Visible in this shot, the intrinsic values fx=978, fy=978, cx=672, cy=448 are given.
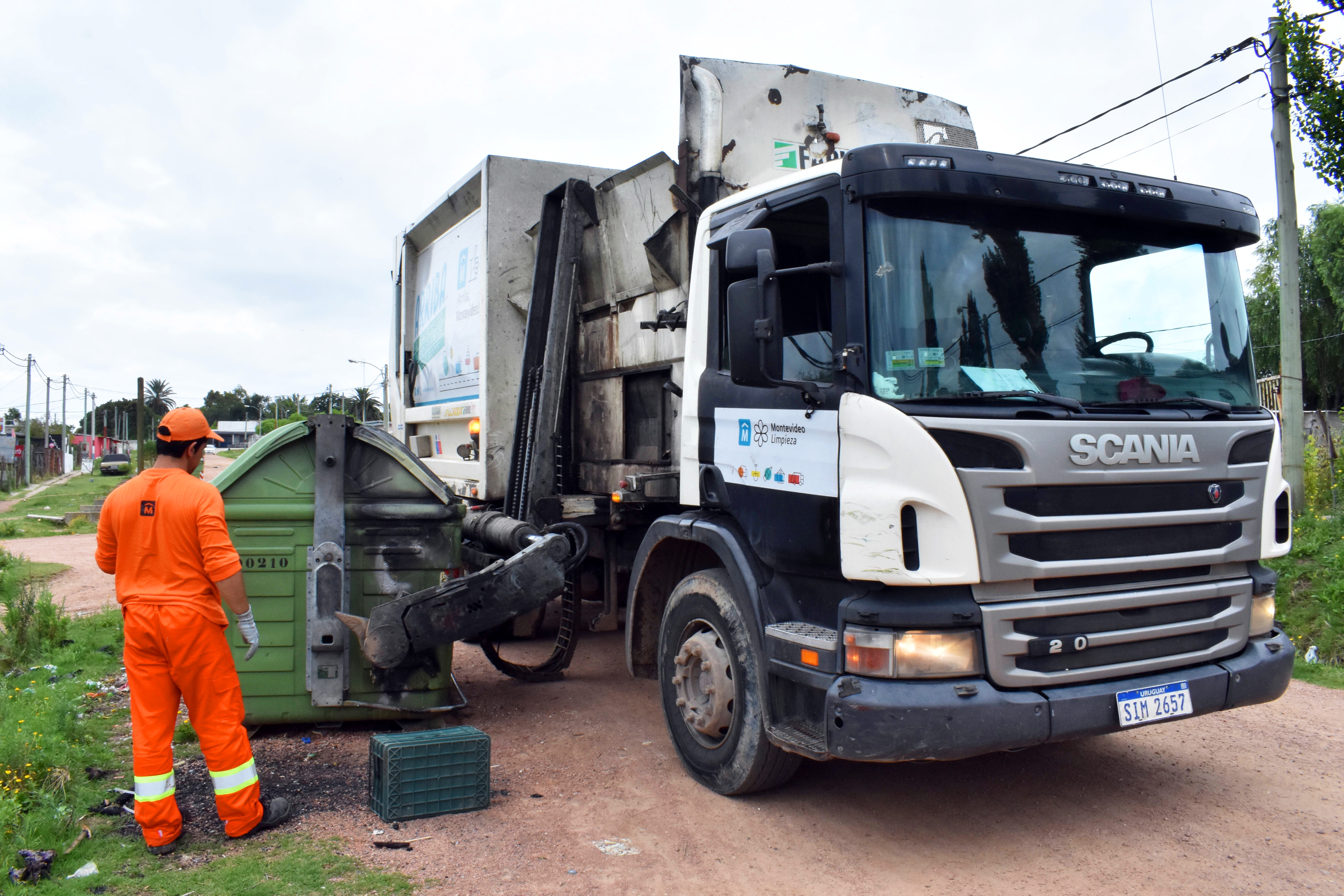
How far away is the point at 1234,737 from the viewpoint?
5207mm

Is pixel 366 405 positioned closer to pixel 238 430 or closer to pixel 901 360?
pixel 238 430

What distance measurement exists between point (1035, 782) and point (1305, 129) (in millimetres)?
8103

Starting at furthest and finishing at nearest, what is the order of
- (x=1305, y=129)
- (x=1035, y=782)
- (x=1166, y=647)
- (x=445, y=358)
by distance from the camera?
(x=1305, y=129), (x=445, y=358), (x=1035, y=782), (x=1166, y=647)

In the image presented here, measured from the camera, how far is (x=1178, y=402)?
3.71m

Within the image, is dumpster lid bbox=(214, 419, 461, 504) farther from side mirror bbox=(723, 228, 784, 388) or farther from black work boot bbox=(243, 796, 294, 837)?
side mirror bbox=(723, 228, 784, 388)

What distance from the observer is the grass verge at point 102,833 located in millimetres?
3533

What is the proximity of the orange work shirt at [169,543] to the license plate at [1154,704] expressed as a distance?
136 inches

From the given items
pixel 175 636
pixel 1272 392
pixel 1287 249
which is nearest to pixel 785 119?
pixel 175 636

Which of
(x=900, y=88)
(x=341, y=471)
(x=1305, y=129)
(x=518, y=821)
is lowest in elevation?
(x=518, y=821)

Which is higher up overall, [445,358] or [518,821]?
[445,358]

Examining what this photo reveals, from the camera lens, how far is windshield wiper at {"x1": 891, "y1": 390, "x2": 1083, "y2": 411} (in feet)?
11.1

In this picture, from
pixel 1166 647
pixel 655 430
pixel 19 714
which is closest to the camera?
pixel 1166 647

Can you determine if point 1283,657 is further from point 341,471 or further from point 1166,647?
point 341,471

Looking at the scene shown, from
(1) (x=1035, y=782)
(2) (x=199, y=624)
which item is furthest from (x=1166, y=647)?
(2) (x=199, y=624)
